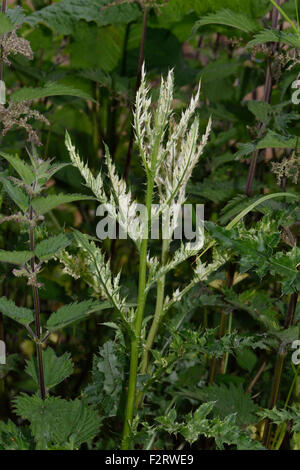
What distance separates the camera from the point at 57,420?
0.74m

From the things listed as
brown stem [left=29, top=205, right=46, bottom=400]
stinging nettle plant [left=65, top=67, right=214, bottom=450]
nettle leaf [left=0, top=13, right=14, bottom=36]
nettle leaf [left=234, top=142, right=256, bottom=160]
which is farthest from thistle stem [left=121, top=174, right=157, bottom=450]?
nettle leaf [left=0, top=13, right=14, bottom=36]

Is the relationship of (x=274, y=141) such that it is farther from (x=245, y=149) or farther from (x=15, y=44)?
(x=15, y=44)

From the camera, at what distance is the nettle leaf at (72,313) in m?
0.74

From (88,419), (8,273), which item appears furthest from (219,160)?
(88,419)

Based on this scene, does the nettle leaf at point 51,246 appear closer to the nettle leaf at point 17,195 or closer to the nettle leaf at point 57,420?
the nettle leaf at point 17,195

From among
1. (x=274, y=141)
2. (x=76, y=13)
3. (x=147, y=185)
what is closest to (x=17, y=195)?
(x=147, y=185)

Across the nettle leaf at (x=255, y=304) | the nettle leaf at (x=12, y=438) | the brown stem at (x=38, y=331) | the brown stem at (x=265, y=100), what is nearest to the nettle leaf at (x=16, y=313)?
the brown stem at (x=38, y=331)

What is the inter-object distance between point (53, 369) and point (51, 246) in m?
0.19

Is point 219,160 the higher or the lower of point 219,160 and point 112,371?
the higher

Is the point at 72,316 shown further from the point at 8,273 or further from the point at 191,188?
the point at 191,188

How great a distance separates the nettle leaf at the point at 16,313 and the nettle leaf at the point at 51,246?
9 cm

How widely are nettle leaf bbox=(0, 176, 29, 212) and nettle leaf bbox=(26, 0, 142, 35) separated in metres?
0.48

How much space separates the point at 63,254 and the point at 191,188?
0.38 meters

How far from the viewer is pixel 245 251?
689 millimetres
